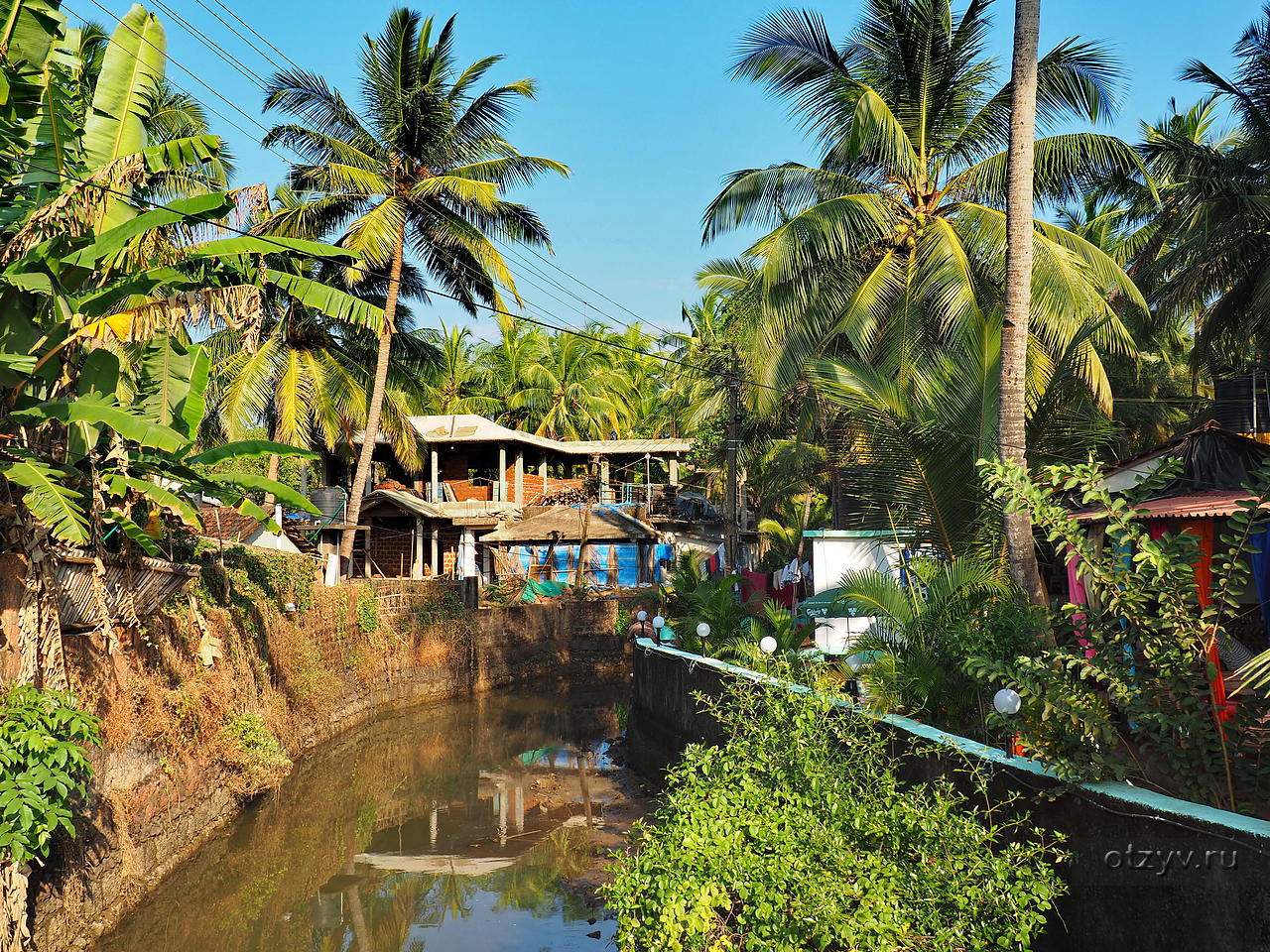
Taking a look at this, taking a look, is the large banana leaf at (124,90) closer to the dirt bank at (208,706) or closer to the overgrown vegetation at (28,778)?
the dirt bank at (208,706)

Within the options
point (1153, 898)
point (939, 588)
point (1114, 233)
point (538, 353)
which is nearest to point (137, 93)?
point (939, 588)

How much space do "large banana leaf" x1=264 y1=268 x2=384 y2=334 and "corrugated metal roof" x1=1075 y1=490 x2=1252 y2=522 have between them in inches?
246

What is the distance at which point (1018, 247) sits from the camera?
28.6 ft

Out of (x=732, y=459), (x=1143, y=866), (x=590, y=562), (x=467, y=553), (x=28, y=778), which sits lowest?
(x=1143, y=866)

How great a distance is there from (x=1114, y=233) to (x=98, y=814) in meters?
29.2

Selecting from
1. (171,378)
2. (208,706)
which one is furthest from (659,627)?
(171,378)

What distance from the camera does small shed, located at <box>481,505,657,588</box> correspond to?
27.1 metres

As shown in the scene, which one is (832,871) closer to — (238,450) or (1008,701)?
(1008,701)

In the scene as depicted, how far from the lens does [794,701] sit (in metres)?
7.51

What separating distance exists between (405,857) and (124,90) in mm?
8585

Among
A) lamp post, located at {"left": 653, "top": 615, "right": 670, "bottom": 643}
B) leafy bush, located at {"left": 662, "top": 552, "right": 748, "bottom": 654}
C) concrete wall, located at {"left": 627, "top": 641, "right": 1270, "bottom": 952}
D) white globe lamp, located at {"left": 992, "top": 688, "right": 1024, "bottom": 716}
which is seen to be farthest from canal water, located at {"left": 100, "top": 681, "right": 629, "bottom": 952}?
white globe lamp, located at {"left": 992, "top": 688, "right": 1024, "bottom": 716}

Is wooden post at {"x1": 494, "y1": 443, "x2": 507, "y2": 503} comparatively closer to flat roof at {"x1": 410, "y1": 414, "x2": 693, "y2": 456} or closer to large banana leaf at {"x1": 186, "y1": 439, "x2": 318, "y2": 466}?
flat roof at {"x1": 410, "y1": 414, "x2": 693, "y2": 456}

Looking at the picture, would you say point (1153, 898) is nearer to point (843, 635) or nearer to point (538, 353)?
point (843, 635)

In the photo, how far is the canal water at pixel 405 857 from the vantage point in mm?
9375
